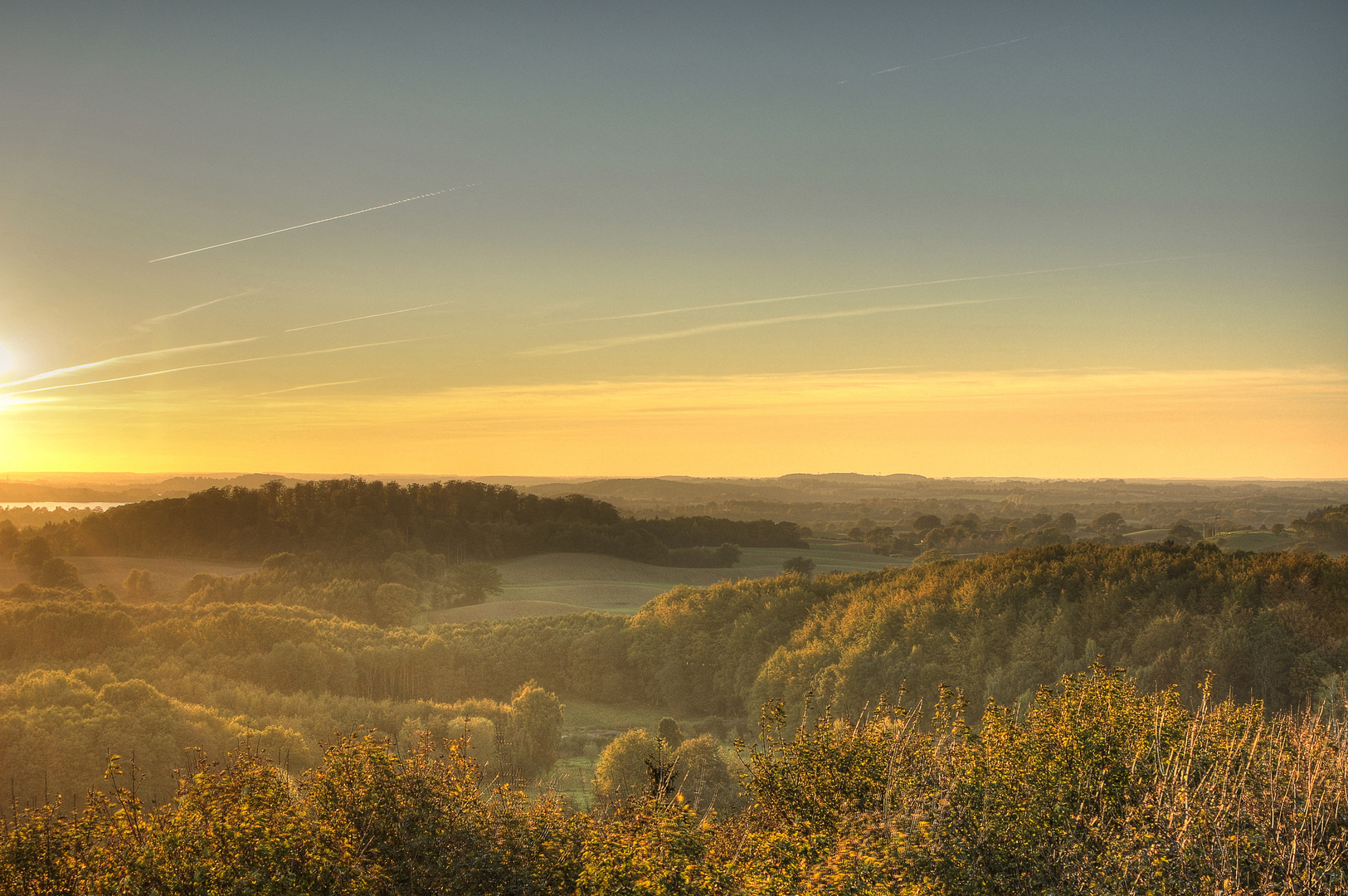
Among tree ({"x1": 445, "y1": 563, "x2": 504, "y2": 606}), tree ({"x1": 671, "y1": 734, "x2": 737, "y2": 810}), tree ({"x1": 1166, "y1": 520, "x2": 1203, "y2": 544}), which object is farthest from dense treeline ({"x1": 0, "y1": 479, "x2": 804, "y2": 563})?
tree ({"x1": 671, "y1": 734, "x2": 737, "y2": 810})

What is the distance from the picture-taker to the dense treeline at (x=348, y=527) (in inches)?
4616

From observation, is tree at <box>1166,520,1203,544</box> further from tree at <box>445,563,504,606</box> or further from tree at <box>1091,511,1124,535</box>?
tree at <box>445,563,504,606</box>

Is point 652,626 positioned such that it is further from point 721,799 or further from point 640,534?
point 640,534

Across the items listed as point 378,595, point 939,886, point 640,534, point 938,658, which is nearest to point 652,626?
point 938,658

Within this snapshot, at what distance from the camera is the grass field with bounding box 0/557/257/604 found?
96.2m

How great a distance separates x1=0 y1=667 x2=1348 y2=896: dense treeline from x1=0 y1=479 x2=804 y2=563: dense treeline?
99.1m

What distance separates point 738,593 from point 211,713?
1487 inches

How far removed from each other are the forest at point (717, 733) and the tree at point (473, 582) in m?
1.81

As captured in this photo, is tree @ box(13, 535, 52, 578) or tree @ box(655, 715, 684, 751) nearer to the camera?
tree @ box(655, 715, 684, 751)

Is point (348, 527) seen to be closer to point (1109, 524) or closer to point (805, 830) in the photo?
point (805, 830)

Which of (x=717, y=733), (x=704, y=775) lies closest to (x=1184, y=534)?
(x=717, y=733)

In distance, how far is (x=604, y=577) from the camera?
120938mm

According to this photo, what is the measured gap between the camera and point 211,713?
123ft

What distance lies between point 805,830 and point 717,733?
37602 mm
